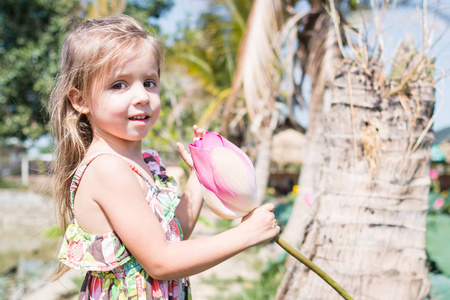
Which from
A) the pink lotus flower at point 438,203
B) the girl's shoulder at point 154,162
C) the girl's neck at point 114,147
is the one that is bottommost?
the pink lotus flower at point 438,203

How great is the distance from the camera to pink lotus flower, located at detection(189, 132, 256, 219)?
0.84 m

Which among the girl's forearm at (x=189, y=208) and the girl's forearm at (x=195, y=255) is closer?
the girl's forearm at (x=195, y=255)

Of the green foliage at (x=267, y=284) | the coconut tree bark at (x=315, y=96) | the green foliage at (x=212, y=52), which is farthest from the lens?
the green foliage at (x=212, y=52)

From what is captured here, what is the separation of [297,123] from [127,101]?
463 centimetres


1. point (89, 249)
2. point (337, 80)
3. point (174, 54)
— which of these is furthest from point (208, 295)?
point (174, 54)

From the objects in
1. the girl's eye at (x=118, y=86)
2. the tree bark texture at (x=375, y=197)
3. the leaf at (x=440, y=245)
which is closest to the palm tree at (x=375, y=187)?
the tree bark texture at (x=375, y=197)

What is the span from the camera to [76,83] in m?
1.09

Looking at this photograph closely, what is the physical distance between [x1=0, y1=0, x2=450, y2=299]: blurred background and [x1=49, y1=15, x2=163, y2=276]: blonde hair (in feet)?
0.45

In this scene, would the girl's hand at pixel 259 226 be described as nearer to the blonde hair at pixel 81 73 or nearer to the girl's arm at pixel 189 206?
the girl's arm at pixel 189 206

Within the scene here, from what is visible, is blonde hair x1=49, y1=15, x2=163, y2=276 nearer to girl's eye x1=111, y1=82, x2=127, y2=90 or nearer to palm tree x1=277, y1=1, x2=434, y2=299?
girl's eye x1=111, y1=82, x2=127, y2=90

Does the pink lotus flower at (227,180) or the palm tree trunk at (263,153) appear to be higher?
the pink lotus flower at (227,180)

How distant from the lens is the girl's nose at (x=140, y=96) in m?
1.01

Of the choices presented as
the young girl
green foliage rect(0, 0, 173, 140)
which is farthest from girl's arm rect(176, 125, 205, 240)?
green foliage rect(0, 0, 173, 140)

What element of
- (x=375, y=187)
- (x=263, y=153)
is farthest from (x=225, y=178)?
(x=263, y=153)
